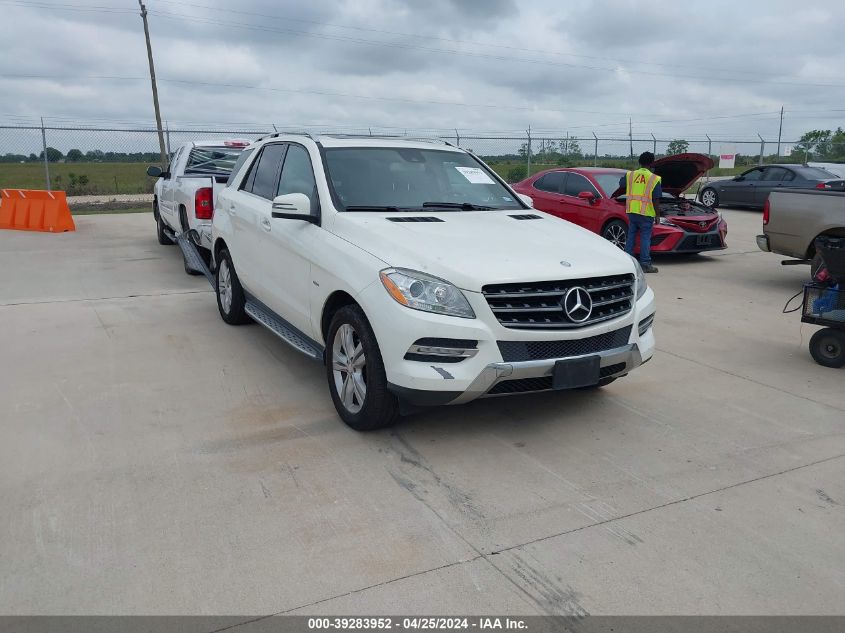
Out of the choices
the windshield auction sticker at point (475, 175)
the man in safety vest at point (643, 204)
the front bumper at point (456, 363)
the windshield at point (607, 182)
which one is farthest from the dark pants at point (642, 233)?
the front bumper at point (456, 363)

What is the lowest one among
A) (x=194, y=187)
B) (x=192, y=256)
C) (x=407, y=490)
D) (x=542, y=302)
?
(x=407, y=490)

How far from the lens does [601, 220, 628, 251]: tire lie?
11.3m

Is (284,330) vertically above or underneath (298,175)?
underneath

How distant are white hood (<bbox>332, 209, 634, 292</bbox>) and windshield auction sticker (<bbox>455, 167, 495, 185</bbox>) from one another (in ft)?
2.33

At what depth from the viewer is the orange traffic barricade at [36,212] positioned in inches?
581

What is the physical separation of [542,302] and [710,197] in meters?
19.0

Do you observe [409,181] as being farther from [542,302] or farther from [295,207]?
[542,302]

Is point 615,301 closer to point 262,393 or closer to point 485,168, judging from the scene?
point 485,168

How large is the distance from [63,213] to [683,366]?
13380 mm

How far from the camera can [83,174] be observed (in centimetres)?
2536

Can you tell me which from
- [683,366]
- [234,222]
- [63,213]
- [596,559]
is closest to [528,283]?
[596,559]

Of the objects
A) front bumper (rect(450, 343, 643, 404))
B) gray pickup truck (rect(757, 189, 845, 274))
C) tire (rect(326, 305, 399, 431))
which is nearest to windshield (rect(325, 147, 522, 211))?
tire (rect(326, 305, 399, 431))

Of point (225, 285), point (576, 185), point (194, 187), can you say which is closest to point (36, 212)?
point (194, 187)

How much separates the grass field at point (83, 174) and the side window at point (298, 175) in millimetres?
18057
